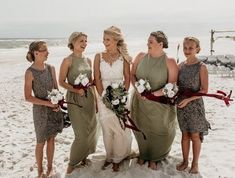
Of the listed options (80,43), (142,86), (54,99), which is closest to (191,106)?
(142,86)

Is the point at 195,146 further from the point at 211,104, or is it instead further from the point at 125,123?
the point at 211,104

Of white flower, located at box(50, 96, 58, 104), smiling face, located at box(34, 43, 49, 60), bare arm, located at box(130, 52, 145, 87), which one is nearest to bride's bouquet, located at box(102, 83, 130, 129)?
bare arm, located at box(130, 52, 145, 87)

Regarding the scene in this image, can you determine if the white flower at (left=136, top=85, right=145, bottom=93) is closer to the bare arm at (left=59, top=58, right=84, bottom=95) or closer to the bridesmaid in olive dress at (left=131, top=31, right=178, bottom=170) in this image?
the bridesmaid in olive dress at (left=131, top=31, right=178, bottom=170)

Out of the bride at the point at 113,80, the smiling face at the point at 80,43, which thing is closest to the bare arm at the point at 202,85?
the bride at the point at 113,80

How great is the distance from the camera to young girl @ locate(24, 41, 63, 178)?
5.65m

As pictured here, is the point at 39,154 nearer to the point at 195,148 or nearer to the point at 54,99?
the point at 54,99

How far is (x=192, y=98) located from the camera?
5.77 m

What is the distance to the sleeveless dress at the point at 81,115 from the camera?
19.6ft

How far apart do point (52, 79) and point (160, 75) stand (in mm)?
1736

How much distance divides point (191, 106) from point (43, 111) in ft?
7.77

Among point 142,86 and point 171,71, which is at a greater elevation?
point 171,71

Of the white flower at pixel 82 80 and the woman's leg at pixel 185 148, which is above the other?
the white flower at pixel 82 80

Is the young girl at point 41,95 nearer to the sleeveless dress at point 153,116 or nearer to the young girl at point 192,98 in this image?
the sleeveless dress at point 153,116

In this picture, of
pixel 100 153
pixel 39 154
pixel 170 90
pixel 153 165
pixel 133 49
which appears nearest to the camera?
pixel 170 90
